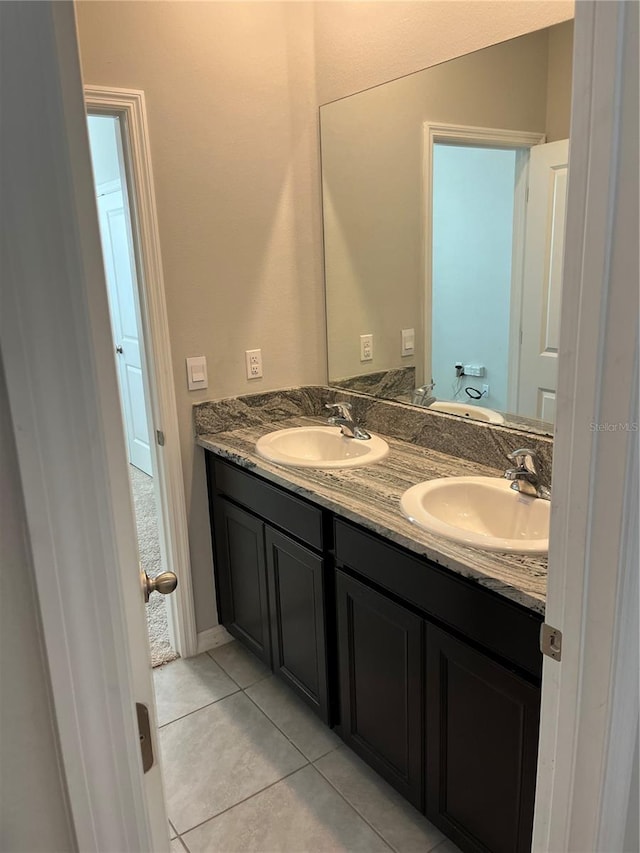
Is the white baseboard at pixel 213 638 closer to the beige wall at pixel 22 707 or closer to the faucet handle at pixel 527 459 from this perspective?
the faucet handle at pixel 527 459

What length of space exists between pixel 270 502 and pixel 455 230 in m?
1.07

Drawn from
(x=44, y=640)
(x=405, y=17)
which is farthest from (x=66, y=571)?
(x=405, y=17)

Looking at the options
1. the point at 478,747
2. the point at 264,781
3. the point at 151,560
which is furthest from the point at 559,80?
the point at 151,560

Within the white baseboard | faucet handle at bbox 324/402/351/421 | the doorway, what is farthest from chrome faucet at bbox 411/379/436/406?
the doorway

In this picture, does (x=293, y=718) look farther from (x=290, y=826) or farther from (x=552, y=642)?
(x=552, y=642)

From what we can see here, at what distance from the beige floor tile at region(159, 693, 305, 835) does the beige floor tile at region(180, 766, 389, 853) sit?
5 cm

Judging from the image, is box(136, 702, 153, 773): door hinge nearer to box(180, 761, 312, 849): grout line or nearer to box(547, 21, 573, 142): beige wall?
box(180, 761, 312, 849): grout line

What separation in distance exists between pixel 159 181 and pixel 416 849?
7.19 feet

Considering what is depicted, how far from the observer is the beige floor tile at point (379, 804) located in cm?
172

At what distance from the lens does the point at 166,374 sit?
229 centimetres

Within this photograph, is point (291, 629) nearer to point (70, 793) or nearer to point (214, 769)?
point (214, 769)

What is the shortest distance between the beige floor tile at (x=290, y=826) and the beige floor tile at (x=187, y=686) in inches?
19.3

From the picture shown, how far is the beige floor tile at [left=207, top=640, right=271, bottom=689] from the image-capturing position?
243 centimetres

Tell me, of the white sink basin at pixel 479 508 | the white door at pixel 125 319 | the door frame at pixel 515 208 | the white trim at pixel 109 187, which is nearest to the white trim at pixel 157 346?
the door frame at pixel 515 208
